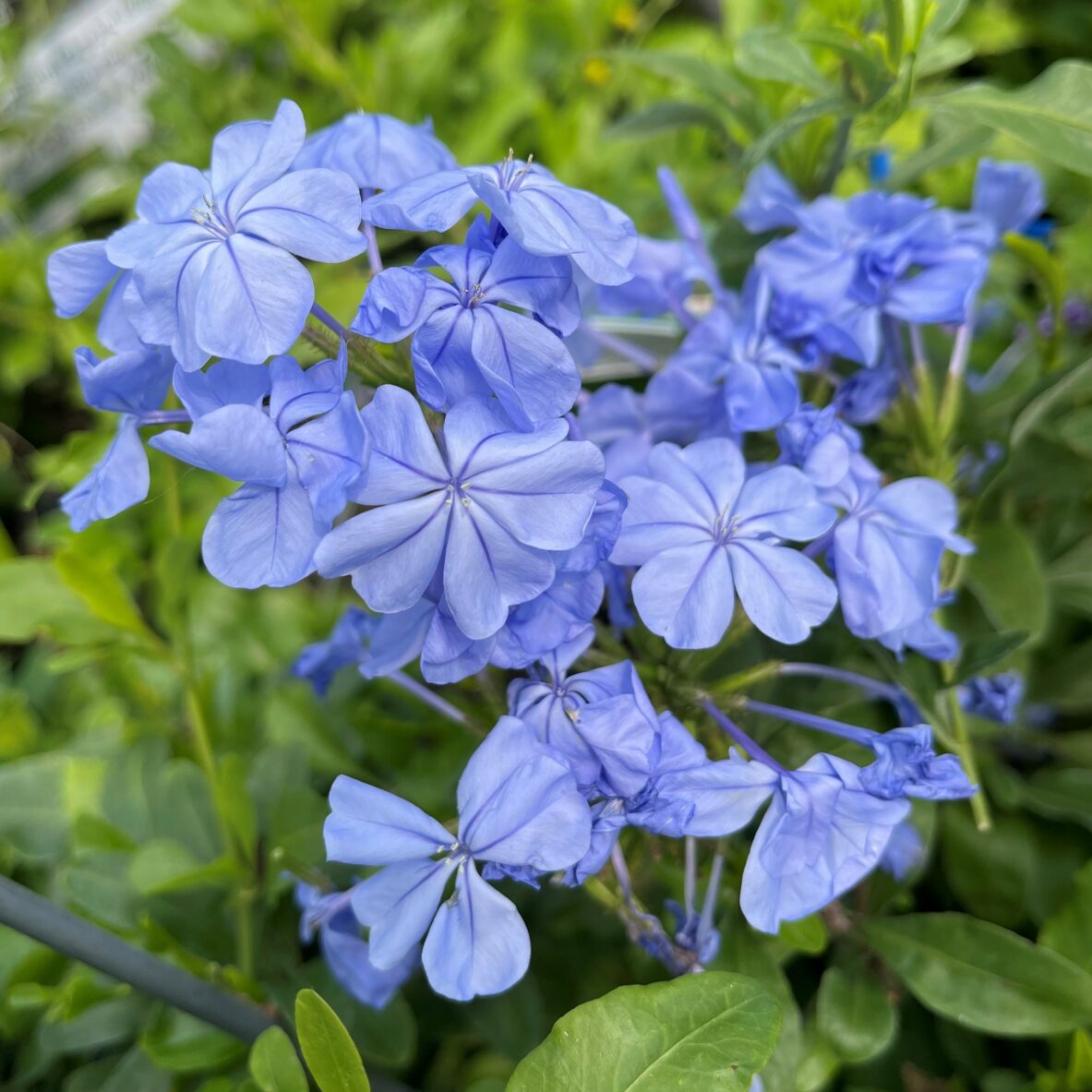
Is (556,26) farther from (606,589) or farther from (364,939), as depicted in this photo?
(364,939)

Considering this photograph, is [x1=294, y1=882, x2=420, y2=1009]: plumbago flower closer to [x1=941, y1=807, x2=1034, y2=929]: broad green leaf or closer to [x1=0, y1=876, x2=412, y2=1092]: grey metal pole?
[x1=0, y1=876, x2=412, y2=1092]: grey metal pole

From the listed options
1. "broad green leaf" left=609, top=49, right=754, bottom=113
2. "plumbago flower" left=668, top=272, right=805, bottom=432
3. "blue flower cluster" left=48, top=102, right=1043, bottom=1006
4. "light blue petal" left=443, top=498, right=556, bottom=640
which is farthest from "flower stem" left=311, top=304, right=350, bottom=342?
"broad green leaf" left=609, top=49, right=754, bottom=113

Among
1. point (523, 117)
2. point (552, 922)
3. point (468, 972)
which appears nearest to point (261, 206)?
point (468, 972)

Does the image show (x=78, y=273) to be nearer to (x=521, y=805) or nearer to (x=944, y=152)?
(x=521, y=805)

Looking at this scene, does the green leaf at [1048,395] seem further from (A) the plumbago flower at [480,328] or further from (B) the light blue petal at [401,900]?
(B) the light blue petal at [401,900]

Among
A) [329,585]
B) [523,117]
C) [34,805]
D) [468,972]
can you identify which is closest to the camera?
[468,972]

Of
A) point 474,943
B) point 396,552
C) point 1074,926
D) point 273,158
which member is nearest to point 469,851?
point 474,943
